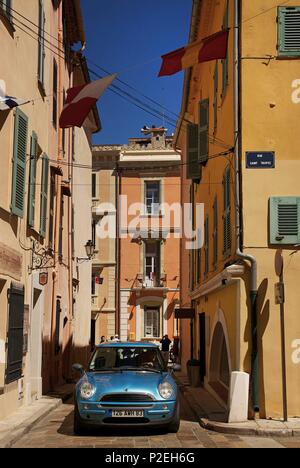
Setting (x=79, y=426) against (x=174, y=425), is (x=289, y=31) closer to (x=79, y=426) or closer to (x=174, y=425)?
(x=174, y=425)

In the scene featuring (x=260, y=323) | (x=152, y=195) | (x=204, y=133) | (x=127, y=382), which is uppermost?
(x=152, y=195)

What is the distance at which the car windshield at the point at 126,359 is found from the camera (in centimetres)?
1112

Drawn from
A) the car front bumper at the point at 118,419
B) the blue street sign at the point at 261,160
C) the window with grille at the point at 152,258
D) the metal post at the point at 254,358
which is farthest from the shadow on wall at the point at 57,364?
the window with grille at the point at 152,258

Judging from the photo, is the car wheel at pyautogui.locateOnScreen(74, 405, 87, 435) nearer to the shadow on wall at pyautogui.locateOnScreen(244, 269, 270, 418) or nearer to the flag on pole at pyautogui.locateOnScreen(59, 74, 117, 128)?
the shadow on wall at pyautogui.locateOnScreen(244, 269, 270, 418)

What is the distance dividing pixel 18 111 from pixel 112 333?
A: 1034 inches

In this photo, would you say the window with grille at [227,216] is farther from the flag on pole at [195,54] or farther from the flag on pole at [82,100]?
the flag on pole at [82,100]

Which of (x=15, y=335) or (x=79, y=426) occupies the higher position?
(x=15, y=335)

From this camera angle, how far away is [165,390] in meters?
10.0

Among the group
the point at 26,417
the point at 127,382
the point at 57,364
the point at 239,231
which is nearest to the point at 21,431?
the point at 26,417

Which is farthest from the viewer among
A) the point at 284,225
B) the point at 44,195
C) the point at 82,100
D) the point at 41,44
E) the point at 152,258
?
the point at 152,258

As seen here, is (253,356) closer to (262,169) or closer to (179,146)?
(262,169)

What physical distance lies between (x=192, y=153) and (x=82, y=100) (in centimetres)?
774

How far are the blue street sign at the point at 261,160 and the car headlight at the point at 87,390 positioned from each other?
501 centimetres

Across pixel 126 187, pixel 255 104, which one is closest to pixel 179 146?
pixel 126 187
